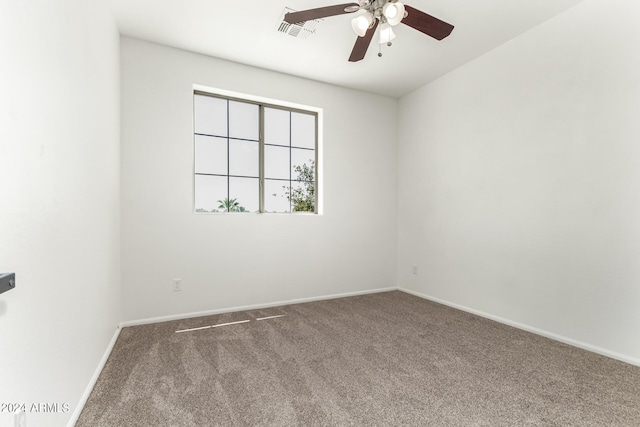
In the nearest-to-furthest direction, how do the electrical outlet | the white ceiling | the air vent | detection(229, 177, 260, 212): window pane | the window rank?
the electrical outlet → the white ceiling → the air vent → the window → detection(229, 177, 260, 212): window pane

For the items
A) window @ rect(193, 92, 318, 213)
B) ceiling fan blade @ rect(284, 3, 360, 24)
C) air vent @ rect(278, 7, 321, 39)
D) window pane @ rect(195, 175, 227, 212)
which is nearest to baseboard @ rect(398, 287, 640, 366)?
window @ rect(193, 92, 318, 213)

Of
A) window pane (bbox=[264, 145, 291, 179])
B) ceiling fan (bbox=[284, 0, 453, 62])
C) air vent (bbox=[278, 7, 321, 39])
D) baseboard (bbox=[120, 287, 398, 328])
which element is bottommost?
baseboard (bbox=[120, 287, 398, 328])

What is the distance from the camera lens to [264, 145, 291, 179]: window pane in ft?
12.3

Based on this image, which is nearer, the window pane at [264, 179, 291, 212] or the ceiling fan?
the ceiling fan

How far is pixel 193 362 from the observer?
7.09 ft

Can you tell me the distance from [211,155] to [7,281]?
2739 millimetres

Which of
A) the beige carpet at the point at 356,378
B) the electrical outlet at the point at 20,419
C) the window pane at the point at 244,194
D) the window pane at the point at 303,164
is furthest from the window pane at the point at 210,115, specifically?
the electrical outlet at the point at 20,419

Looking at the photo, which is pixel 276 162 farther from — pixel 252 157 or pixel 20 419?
pixel 20 419

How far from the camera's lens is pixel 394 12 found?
188 cm

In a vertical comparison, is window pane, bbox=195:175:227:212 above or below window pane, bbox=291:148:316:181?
below

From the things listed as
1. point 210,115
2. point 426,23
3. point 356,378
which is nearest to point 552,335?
point 356,378

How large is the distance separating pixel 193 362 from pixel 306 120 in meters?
3.03

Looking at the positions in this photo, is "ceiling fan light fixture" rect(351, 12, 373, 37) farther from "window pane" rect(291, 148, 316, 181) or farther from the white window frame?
"window pane" rect(291, 148, 316, 181)

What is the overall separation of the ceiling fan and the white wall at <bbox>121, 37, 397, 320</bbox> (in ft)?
5.50
